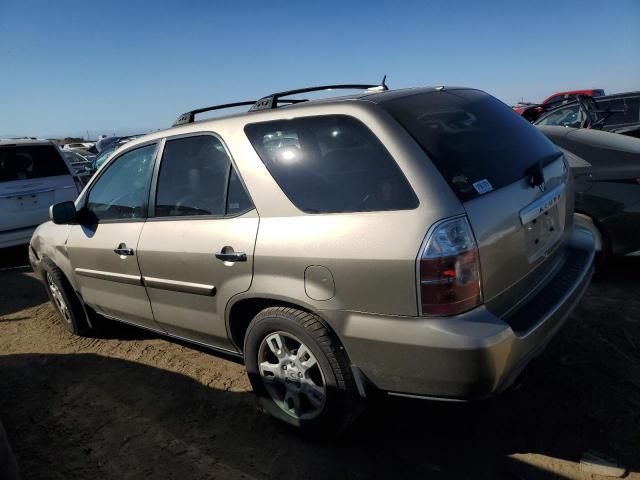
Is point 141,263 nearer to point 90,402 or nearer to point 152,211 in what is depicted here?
point 152,211

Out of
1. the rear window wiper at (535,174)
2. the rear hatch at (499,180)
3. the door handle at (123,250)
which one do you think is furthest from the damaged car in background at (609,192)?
the door handle at (123,250)

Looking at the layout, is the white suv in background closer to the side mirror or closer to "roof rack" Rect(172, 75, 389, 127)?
the side mirror

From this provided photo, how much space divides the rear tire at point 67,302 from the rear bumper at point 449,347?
2.92 meters

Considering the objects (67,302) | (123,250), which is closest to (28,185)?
(67,302)

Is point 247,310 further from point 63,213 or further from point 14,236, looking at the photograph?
point 14,236

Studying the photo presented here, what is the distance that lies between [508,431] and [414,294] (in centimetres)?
114

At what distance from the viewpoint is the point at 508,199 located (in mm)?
2264

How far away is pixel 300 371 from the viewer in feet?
8.42

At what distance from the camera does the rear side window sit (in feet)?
7.15

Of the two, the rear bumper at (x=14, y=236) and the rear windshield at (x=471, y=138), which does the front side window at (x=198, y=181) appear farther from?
the rear bumper at (x=14, y=236)

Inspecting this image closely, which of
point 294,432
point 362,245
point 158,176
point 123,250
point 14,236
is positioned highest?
point 158,176

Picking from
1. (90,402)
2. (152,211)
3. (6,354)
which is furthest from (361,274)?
(6,354)

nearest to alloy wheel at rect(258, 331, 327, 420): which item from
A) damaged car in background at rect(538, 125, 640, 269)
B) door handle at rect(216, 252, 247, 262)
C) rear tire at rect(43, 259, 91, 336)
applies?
door handle at rect(216, 252, 247, 262)

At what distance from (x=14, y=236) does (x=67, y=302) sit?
11.2 ft
